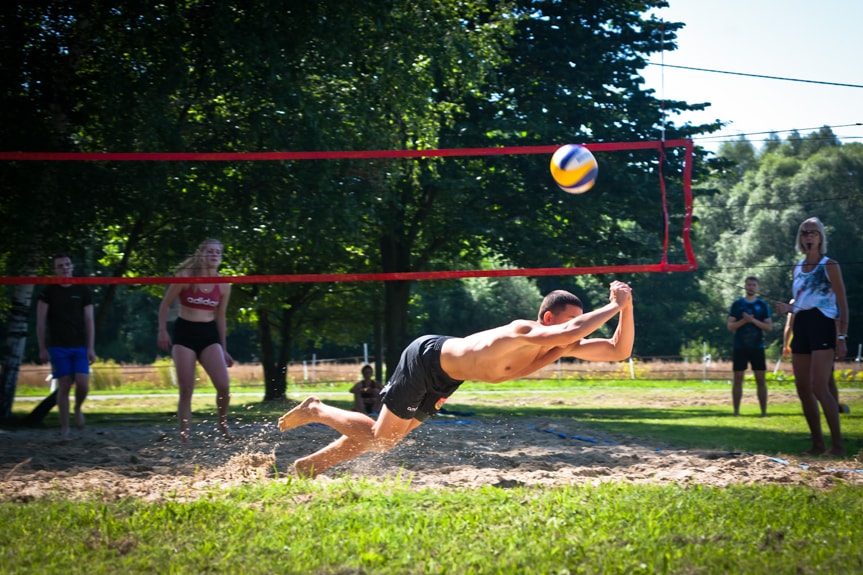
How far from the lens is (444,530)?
408 centimetres

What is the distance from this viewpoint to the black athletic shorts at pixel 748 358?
11.4 m

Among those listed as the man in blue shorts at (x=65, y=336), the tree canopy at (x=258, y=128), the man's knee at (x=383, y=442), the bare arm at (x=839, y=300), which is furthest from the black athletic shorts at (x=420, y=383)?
the tree canopy at (x=258, y=128)

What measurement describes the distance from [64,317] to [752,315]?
26.0 feet

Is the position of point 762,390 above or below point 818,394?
below

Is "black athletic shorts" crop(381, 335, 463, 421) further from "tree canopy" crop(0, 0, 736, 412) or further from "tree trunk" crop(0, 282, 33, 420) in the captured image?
"tree trunk" crop(0, 282, 33, 420)

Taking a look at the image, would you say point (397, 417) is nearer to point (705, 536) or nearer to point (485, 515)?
point (485, 515)

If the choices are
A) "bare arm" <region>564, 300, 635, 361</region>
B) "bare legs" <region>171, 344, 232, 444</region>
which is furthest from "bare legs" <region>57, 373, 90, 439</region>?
"bare arm" <region>564, 300, 635, 361</region>

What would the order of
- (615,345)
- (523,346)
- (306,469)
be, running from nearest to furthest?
(523,346)
(615,345)
(306,469)

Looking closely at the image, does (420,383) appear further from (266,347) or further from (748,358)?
(266,347)

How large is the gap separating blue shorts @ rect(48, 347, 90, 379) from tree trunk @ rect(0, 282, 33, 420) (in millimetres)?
2343

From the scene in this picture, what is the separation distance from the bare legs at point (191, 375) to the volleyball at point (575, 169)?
10.2 feet

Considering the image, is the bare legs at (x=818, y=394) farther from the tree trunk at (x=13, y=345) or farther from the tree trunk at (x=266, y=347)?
the tree trunk at (x=266, y=347)

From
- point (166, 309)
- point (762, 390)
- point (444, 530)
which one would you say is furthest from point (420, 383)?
point (762, 390)

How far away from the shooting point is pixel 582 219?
15602 mm
